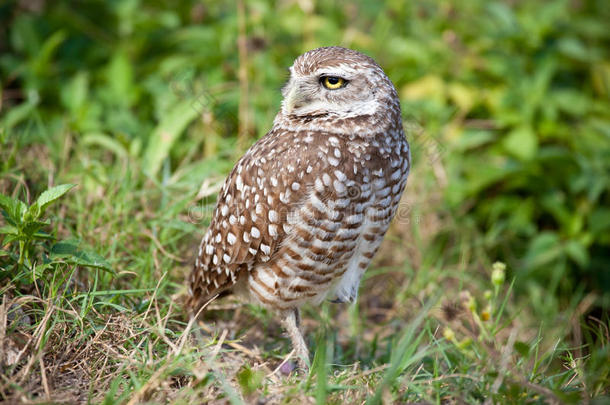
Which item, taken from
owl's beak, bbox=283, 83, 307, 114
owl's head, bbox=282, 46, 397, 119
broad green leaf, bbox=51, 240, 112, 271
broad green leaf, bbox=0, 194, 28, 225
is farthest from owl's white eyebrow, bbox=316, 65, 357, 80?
broad green leaf, bbox=0, 194, 28, 225

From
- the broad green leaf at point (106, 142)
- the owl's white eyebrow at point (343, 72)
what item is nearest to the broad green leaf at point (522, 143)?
the owl's white eyebrow at point (343, 72)

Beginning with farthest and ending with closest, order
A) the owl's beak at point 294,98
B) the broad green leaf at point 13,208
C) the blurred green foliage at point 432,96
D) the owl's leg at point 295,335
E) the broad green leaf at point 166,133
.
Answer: the blurred green foliage at point 432,96 → the broad green leaf at point 166,133 → the owl's leg at point 295,335 → the owl's beak at point 294,98 → the broad green leaf at point 13,208

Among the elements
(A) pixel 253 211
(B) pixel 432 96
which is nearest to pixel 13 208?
(A) pixel 253 211

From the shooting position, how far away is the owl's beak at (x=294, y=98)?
304 centimetres

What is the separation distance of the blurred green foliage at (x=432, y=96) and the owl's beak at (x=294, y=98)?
1535mm

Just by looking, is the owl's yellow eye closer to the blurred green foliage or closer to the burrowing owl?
the burrowing owl

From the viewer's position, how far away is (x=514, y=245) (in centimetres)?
511

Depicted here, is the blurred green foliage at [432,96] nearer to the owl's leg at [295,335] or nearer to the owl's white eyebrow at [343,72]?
the owl's leg at [295,335]

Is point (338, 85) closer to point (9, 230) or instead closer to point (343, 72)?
point (343, 72)

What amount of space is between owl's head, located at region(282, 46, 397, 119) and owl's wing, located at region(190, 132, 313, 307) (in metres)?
0.21

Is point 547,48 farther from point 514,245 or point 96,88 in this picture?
point 96,88

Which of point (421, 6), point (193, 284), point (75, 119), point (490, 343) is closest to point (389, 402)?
point (490, 343)

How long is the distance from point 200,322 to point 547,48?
366 centimetres

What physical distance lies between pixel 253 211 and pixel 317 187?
1.31ft
